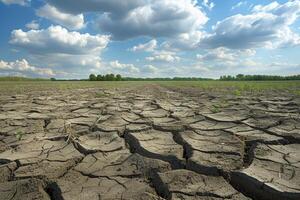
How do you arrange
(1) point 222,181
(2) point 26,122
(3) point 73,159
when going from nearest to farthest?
1. (1) point 222,181
2. (3) point 73,159
3. (2) point 26,122

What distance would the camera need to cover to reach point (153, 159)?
246 cm

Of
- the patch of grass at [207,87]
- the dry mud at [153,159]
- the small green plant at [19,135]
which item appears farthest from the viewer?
the patch of grass at [207,87]

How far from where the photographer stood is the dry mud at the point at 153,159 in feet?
6.25

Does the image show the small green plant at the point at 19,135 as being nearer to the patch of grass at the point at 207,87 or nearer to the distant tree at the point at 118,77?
the patch of grass at the point at 207,87

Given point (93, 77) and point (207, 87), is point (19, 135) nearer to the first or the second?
point (207, 87)

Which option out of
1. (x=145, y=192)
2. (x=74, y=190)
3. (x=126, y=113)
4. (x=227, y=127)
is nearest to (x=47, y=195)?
(x=74, y=190)

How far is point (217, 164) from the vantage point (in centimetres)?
226

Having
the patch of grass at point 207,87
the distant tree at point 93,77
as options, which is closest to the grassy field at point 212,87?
the patch of grass at point 207,87

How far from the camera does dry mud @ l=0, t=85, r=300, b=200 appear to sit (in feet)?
6.25

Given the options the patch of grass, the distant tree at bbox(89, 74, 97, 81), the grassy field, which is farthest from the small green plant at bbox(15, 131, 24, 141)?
the distant tree at bbox(89, 74, 97, 81)

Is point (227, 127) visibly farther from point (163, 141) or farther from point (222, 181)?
point (222, 181)

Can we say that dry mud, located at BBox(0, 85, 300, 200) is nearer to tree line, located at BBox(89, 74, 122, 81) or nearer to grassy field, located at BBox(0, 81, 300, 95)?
grassy field, located at BBox(0, 81, 300, 95)

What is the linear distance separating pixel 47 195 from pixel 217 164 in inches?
47.2

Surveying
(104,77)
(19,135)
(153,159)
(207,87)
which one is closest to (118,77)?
(104,77)
